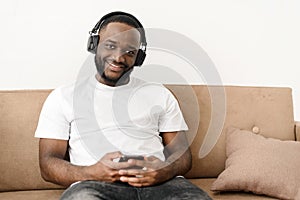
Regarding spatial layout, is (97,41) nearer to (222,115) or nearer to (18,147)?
(18,147)

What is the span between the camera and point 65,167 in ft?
5.99

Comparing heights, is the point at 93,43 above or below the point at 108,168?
above

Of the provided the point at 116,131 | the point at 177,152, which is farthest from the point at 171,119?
the point at 116,131

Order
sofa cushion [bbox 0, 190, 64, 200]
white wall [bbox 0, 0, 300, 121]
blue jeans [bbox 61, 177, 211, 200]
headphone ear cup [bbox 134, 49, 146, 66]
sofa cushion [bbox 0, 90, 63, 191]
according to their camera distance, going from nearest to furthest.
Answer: blue jeans [bbox 61, 177, 211, 200] < sofa cushion [bbox 0, 190, 64, 200] < sofa cushion [bbox 0, 90, 63, 191] < headphone ear cup [bbox 134, 49, 146, 66] < white wall [bbox 0, 0, 300, 121]

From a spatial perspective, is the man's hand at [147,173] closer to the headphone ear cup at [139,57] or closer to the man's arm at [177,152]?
the man's arm at [177,152]

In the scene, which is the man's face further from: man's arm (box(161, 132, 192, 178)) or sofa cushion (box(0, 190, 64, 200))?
sofa cushion (box(0, 190, 64, 200))

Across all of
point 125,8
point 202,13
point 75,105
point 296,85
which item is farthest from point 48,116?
point 296,85

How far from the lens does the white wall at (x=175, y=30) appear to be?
229 cm

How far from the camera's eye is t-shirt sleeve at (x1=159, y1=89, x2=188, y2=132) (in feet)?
6.78

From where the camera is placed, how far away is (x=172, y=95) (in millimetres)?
2133

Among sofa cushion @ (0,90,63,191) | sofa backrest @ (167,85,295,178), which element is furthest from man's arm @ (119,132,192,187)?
sofa cushion @ (0,90,63,191)

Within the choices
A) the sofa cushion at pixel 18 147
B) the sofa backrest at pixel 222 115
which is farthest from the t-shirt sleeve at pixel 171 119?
the sofa cushion at pixel 18 147

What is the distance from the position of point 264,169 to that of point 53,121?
0.87 metres

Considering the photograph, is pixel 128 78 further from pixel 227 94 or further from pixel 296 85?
pixel 296 85
